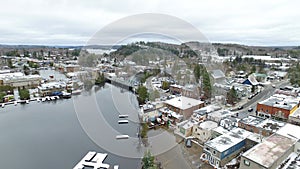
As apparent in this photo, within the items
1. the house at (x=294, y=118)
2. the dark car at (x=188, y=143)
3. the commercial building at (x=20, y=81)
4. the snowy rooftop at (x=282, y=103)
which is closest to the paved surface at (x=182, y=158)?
the dark car at (x=188, y=143)

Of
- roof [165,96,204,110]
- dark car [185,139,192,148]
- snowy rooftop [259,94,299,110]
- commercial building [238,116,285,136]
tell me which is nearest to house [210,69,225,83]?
snowy rooftop [259,94,299,110]

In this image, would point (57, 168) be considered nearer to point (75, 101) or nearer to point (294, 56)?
point (75, 101)

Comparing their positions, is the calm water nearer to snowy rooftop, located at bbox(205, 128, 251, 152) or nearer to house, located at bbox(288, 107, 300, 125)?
snowy rooftop, located at bbox(205, 128, 251, 152)

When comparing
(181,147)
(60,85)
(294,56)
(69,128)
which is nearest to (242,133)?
(181,147)

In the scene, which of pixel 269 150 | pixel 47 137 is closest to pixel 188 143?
pixel 269 150

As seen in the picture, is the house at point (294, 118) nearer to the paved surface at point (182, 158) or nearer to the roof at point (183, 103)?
the roof at point (183, 103)

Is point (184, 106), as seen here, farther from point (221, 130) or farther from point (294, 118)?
point (294, 118)
